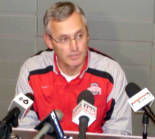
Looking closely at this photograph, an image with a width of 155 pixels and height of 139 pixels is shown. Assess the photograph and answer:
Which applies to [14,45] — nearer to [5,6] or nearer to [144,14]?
[5,6]

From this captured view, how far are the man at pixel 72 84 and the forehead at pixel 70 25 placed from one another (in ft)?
0.04

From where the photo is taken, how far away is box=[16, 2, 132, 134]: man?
6.58 ft

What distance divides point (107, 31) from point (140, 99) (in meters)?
1.36

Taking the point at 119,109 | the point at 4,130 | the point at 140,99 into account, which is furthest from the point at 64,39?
the point at 4,130

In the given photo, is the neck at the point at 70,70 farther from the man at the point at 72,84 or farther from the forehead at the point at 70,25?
the forehead at the point at 70,25

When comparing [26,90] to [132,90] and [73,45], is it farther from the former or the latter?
[132,90]

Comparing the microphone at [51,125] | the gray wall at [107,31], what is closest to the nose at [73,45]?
the microphone at [51,125]

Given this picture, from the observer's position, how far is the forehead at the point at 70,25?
74.5 inches

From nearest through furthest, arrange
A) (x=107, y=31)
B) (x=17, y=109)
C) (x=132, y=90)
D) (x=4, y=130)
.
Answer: (x=4, y=130)
(x=17, y=109)
(x=132, y=90)
(x=107, y=31)

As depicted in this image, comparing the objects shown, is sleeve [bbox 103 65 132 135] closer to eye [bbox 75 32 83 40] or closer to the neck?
the neck

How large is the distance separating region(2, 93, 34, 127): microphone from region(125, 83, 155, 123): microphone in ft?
1.43

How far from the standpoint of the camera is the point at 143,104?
140cm

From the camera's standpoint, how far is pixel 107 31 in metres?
2.73

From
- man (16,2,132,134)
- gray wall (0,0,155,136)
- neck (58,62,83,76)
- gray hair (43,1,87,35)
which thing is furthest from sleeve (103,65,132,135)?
gray wall (0,0,155,136)
